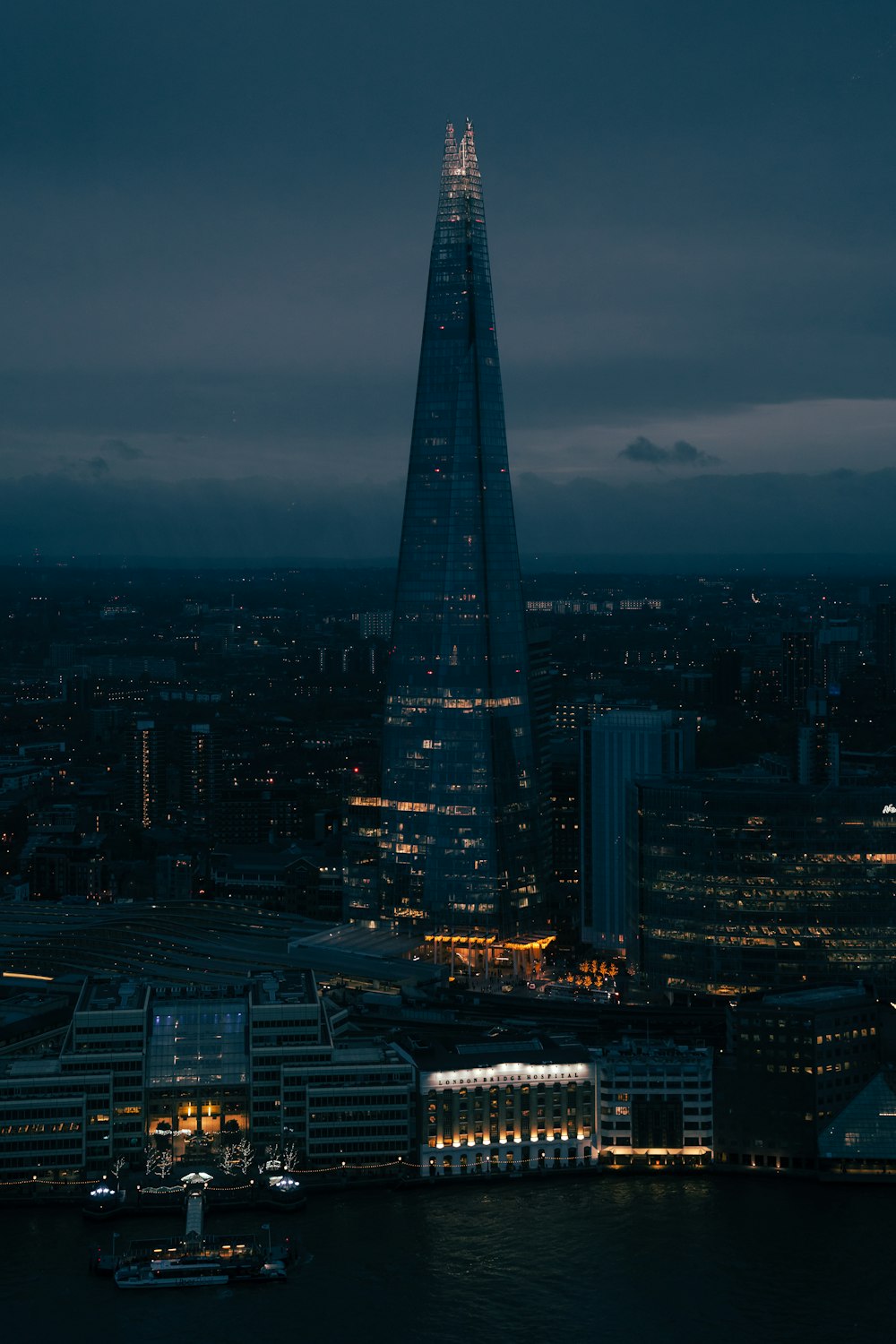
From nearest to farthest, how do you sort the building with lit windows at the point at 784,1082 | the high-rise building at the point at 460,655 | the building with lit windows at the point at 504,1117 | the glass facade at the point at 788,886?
the building with lit windows at the point at 504,1117, the building with lit windows at the point at 784,1082, the glass facade at the point at 788,886, the high-rise building at the point at 460,655

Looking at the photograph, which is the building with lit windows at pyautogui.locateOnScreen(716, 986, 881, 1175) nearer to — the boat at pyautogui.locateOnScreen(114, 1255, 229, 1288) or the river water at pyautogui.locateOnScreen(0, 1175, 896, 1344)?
the river water at pyautogui.locateOnScreen(0, 1175, 896, 1344)

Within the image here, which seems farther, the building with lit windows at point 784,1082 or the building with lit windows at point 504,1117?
the building with lit windows at point 784,1082

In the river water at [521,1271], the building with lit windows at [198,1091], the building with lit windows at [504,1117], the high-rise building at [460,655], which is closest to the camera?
the river water at [521,1271]

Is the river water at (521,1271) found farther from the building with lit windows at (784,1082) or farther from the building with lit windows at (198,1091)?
the building with lit windows at (198,1091)

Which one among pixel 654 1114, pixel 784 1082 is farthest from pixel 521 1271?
pixel 784 1082

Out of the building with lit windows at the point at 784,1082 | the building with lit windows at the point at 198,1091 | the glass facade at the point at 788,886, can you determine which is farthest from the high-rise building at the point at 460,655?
the building with lit windows at the point at 784,1082

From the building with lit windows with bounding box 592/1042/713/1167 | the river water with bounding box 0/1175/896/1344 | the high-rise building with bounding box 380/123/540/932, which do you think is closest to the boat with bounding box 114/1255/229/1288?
the river water with bounding box 0/1175/896/1344

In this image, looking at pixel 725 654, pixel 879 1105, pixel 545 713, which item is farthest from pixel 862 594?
pixel 879 1105
